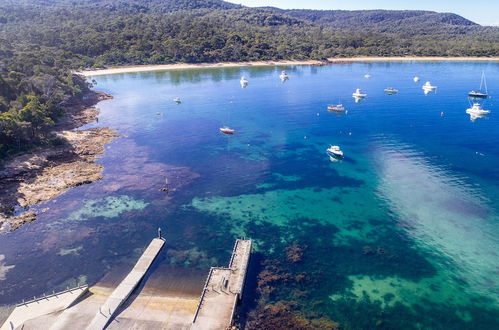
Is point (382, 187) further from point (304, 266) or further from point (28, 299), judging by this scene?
point (28, 299)

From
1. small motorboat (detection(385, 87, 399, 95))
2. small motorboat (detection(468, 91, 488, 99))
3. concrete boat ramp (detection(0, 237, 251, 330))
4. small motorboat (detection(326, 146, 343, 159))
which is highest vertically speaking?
small motorboat (detection(385, 87, 399, 95))

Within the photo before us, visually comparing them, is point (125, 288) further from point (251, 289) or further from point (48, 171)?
point (48, 171)

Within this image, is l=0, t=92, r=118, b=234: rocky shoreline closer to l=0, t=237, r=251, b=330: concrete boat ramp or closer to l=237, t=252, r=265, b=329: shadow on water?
l=0, t=237, r=251, b=330: concrete boat ramp

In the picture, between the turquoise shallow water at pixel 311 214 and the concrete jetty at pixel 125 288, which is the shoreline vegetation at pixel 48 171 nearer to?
the turquoise shallow water at pixel 311 214

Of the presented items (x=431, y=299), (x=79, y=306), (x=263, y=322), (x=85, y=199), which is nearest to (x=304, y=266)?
(x=263, y=322)

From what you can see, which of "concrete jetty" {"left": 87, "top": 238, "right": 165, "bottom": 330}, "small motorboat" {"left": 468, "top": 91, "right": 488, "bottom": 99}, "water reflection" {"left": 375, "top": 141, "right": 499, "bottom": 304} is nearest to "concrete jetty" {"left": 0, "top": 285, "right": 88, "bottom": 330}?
"concrete jetty" {"left": 87, "top": 238, "right": 165, "bottom": 330}
